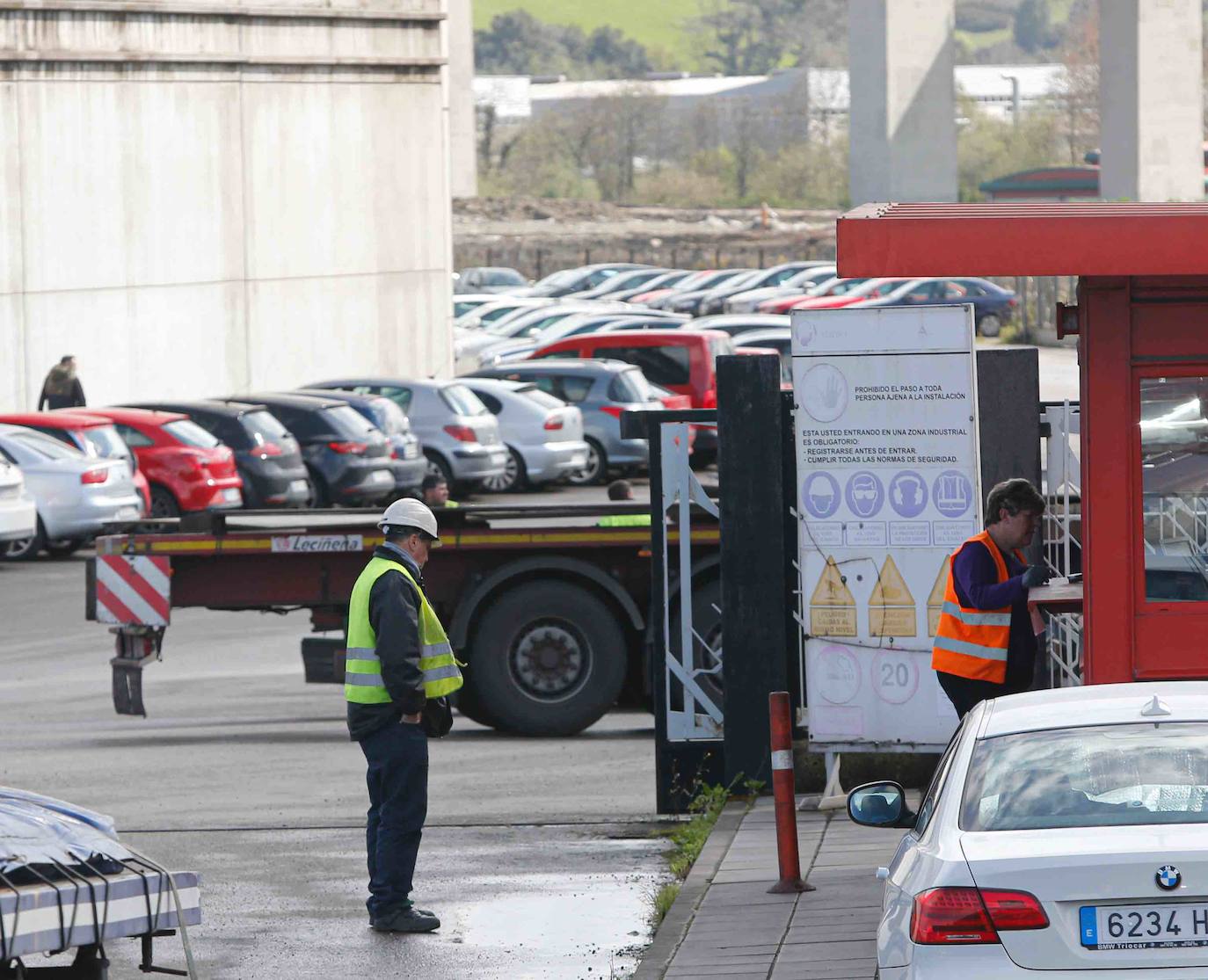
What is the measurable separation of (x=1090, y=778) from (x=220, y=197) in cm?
2959

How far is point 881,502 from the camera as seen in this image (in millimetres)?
9953

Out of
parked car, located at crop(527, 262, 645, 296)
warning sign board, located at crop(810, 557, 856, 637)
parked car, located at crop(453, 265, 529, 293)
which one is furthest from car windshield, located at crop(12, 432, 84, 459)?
parked car, located at crop(453, 265, 529, 293)

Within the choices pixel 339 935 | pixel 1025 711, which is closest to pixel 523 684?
pixel 339 935

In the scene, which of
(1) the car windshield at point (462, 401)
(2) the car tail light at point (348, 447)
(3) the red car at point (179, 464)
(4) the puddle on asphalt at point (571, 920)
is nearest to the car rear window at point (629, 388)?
(1) the car windshield at point (462, 401)

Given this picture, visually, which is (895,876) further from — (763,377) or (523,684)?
(523,684)

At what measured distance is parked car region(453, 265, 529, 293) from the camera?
225 ft

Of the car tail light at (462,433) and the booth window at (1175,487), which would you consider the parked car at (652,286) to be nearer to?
the car tail light at (462,433)

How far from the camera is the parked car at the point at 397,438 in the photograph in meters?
27.5

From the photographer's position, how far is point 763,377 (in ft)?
34.1

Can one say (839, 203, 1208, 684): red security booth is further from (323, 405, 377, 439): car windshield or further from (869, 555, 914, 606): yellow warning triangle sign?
(323, 405, 377, 439): car windshield

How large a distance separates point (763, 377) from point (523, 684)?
398 centimetres

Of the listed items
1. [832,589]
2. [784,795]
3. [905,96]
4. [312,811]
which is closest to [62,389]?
[312,811]

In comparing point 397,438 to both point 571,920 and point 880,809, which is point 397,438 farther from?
point 880,809

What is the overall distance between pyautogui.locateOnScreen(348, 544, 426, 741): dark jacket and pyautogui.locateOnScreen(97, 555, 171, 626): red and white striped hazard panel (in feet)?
18.3
